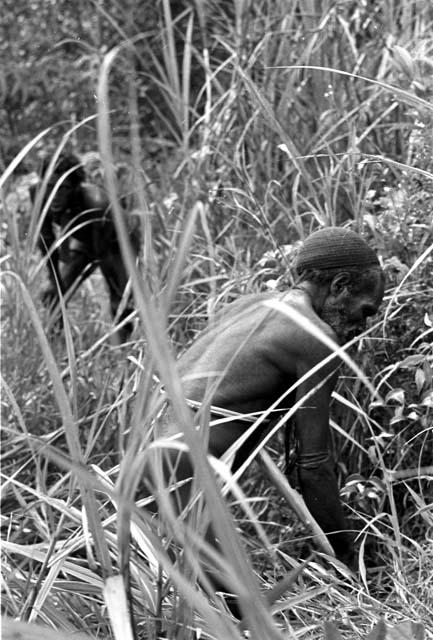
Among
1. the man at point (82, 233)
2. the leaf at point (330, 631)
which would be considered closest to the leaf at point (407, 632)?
the leaf at point (330, 631)

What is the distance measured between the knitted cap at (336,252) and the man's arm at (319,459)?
256 mm

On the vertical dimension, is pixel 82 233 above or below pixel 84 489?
below

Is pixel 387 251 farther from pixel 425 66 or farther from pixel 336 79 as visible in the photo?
pixel 336 79

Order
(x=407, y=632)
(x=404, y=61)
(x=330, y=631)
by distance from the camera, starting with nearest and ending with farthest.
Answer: (x=330, y=631) → (x=407, y=632) → (x=404, y=61)

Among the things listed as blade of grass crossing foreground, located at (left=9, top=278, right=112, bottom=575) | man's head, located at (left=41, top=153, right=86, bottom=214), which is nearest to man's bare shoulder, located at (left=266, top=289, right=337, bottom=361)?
blade of grass crossing foreground, located at (left=9, top=278, right=112, bottom=575)

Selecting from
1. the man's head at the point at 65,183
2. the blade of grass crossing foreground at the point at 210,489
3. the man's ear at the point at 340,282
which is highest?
the blade of grass crossing foreground at the point at 210,489

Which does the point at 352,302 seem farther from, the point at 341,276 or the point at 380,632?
the point at 380,632

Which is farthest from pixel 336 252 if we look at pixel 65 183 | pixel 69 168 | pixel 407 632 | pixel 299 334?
pixel 69 168

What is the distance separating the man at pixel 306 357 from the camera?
113 inches

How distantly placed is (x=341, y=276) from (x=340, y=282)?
2 cm

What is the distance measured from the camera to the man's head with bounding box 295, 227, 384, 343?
2.95 meters

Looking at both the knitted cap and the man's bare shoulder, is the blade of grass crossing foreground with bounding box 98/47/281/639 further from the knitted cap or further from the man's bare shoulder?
the knitted cap

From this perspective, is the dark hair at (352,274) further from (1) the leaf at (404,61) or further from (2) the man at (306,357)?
(1) the leaf at (404,61)

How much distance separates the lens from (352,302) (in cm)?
297
